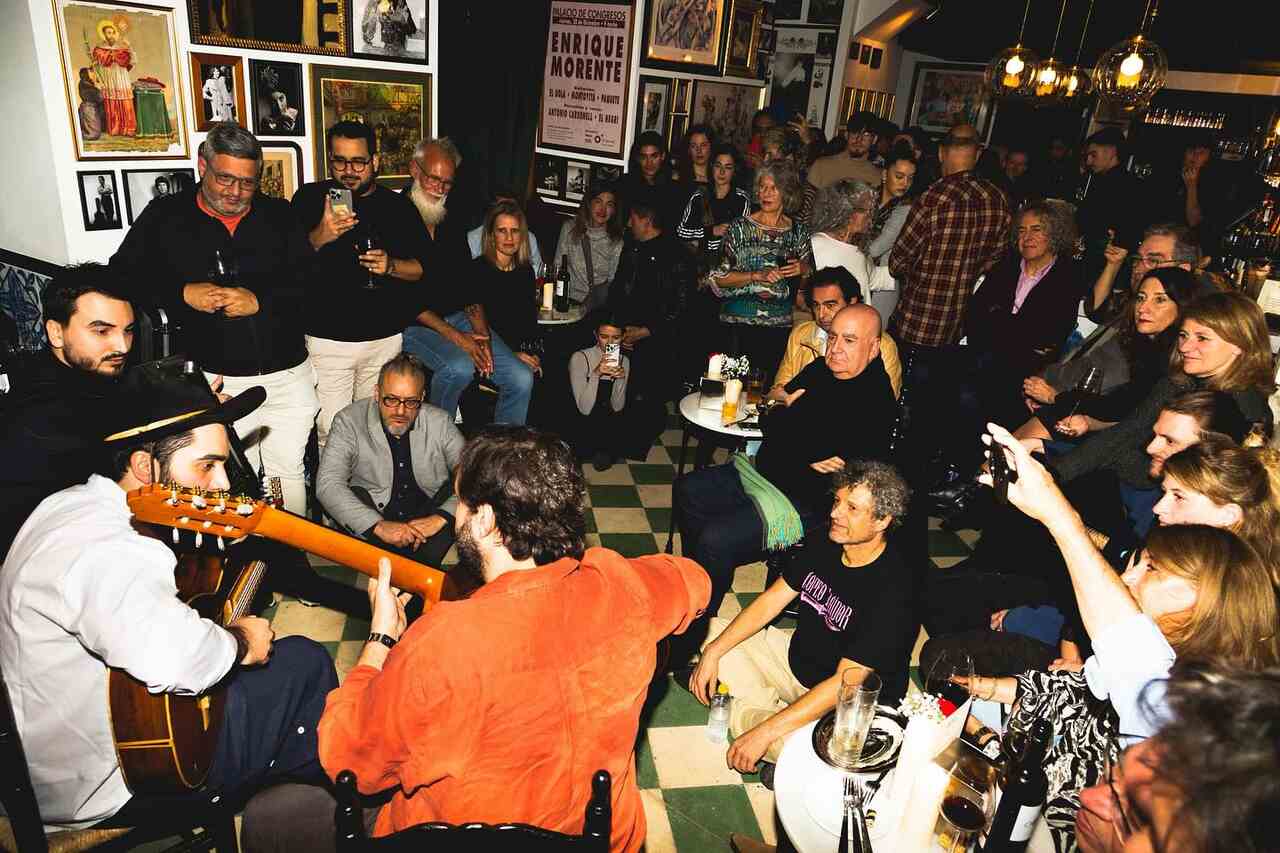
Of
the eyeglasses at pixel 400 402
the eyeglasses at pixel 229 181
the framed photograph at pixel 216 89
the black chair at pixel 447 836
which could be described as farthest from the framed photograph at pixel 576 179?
the black chair at pixel 447 836

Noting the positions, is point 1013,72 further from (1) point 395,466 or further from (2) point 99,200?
(2) point 99,200

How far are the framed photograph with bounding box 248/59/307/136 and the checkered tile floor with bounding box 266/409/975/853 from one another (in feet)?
7.44

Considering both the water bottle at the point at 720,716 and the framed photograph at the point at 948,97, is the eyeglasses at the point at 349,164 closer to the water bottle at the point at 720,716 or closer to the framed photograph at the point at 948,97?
the water bottle at the point at 720,716

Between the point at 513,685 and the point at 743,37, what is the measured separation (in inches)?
297

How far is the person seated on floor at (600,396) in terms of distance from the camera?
488 cm

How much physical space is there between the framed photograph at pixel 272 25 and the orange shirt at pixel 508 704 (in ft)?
11.0

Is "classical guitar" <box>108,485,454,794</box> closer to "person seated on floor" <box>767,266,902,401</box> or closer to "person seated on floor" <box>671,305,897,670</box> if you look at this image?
"person seated on floor" <box>671,305,897,670</box>

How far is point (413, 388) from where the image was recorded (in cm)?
319

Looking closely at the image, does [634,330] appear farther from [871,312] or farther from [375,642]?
[375,642]

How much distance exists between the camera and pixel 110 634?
1.65 metres

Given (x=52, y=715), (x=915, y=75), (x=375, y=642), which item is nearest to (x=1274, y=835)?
(x=375, y=642)

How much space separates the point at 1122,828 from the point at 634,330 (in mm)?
4252

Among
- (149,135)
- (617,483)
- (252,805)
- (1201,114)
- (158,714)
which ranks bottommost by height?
(617,483)

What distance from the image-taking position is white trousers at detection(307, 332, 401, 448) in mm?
3943
